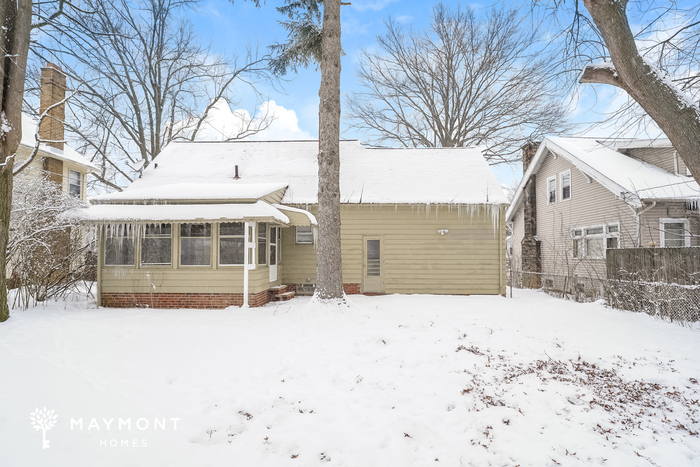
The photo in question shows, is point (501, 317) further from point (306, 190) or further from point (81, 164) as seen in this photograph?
point (81, 164)

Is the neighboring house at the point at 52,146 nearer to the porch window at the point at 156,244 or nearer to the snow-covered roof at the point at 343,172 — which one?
the snow-covered roof at the point at 343,172

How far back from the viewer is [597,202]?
41.1 ft

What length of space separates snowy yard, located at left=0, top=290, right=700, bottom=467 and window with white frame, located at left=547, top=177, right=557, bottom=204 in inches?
366

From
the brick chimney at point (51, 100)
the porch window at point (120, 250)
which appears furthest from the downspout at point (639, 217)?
the brick chimney at point (51, 100)

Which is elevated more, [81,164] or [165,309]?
[81,164]

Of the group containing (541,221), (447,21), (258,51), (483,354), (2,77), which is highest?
(447,21)

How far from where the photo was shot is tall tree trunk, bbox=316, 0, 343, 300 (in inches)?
313

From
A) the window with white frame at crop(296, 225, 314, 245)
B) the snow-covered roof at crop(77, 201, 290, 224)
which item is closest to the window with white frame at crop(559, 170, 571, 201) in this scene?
the window with white frame at crop(296, 225, 314, 245)

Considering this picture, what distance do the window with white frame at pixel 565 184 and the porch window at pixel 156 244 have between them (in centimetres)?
1388

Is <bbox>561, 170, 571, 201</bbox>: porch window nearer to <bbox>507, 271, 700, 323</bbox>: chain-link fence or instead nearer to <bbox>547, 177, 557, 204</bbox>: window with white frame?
<bbox>547, 177, 557, 204</bbox>: window with white frame

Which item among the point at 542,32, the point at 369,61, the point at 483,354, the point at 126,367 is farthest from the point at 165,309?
the point at 369,61

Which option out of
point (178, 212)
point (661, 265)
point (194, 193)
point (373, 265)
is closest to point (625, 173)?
point (661, 265)

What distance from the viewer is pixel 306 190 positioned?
11.5 meters

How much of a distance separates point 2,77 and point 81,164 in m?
10.3
